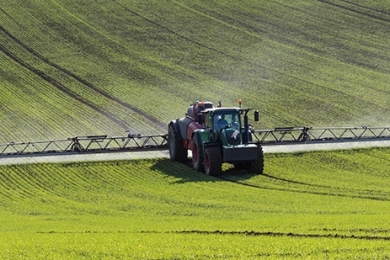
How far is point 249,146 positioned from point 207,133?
2056 millimetres

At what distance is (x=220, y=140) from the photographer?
1289 inches

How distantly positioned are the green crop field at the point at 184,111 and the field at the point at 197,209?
71 millimetres

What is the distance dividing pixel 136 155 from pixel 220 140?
5.23 metres

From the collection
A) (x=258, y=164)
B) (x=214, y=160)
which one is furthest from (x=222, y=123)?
(x=258, y=164)

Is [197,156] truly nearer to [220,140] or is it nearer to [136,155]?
[220,140]

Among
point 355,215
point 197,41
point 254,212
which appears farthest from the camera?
point 197,41

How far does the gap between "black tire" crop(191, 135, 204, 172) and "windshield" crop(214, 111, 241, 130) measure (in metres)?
1.06

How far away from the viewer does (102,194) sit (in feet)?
98.5

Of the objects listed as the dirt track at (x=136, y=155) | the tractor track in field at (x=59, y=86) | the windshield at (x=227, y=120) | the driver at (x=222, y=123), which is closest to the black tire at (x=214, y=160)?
the driver at (x=222, y=123)

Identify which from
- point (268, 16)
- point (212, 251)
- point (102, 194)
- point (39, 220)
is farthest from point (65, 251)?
point (268, 16)

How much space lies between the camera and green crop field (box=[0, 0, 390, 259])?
1962 cm

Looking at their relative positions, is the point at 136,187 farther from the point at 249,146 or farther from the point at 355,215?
the point at 355,215

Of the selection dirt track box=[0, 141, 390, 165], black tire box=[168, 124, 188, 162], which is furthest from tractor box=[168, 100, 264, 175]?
dirt track box=[0, 141, 390, 165]

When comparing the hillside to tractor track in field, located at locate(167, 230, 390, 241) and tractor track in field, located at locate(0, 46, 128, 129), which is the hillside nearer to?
tractor track in field, located at locate(0, 46, 128, 129)
